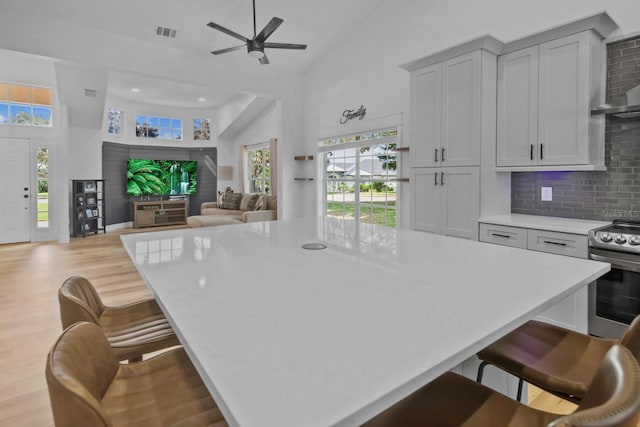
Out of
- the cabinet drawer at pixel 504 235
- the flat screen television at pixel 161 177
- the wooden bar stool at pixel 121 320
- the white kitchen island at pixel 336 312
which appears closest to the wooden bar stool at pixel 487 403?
the white kitchen island at pixel 336 312

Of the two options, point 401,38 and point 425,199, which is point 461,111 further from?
point 401,38

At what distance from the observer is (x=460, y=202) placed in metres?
3.44

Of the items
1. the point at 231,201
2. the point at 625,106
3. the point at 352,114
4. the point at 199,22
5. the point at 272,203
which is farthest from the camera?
the point at 231,201

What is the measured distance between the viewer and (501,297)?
41.1 inches

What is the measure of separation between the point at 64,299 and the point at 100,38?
4828 millimetres

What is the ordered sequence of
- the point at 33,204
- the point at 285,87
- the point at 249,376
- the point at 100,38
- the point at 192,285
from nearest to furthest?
the point at 249,376
the point at 192,285
the point at 100,38
the point at 285,87
the point at 33,204

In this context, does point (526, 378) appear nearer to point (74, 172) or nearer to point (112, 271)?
point (112, 271)

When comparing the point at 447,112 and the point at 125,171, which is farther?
the point at 125,171

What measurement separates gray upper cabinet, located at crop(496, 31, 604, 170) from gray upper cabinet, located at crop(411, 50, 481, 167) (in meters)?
0.26

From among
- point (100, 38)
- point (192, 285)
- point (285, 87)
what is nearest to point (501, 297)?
point (192, 285)

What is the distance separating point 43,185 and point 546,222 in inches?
332

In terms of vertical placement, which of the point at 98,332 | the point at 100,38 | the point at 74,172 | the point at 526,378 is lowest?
the point at 526,378

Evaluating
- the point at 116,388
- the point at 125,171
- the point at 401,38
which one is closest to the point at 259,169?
the point at 125,171

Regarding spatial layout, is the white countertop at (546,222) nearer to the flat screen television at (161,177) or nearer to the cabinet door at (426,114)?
the cabinet door at (426,114)
